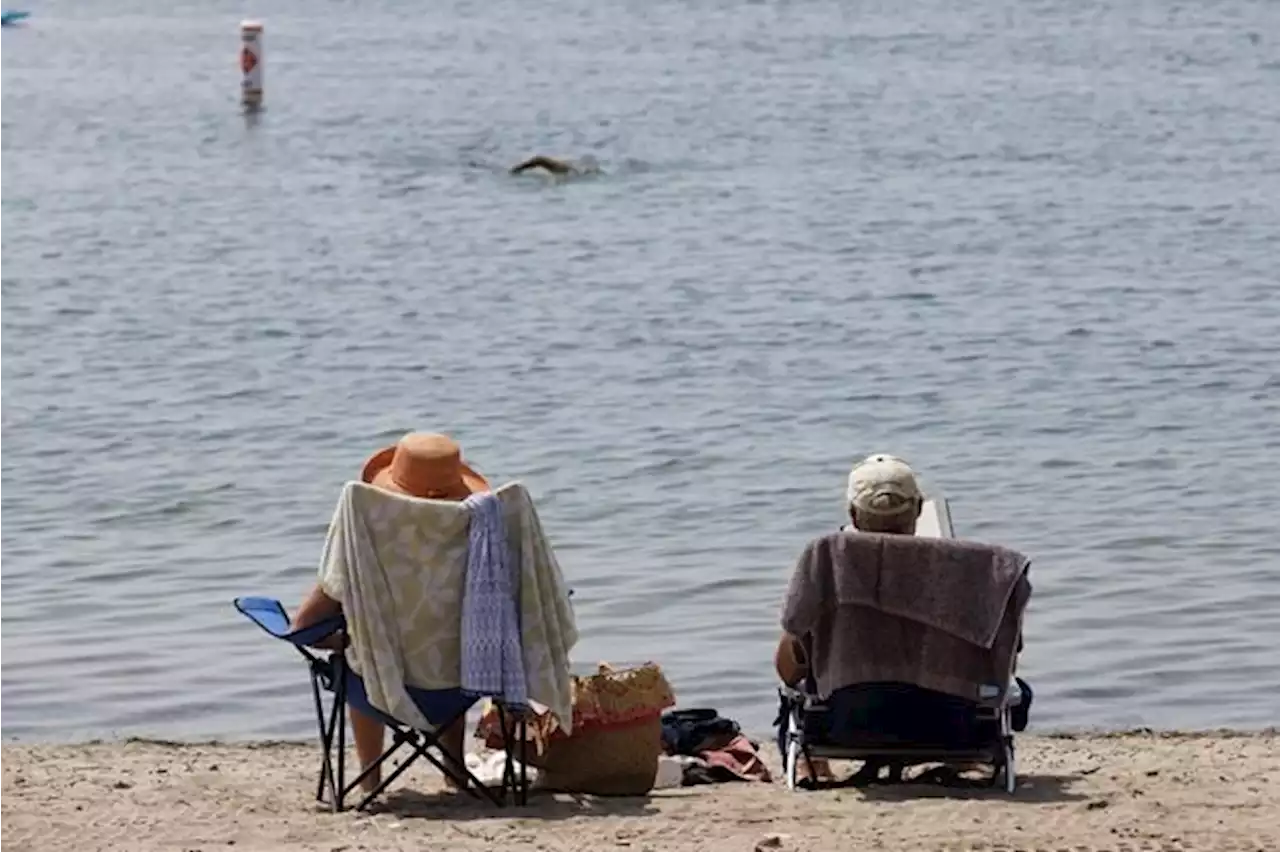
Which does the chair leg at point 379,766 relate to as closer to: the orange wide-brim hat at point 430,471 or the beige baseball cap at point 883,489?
the orange wide-brim hat at point 430,471

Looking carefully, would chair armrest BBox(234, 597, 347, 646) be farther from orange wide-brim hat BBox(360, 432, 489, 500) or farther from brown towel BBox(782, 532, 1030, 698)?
brown towel BBox(782, 532, 1030, 698)

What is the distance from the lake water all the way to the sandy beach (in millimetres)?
1637

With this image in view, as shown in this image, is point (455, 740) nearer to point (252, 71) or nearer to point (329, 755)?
point (329, 755)

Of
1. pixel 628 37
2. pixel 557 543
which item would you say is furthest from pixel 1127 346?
pixel 628 37

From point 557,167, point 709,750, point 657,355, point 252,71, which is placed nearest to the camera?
point 709,750

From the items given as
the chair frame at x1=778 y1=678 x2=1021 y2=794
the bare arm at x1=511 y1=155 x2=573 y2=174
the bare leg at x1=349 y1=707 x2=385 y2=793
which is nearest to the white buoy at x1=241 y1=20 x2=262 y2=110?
the bare arm at x1=511 y1=155 x2=573 y2=174

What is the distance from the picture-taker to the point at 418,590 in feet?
23.5

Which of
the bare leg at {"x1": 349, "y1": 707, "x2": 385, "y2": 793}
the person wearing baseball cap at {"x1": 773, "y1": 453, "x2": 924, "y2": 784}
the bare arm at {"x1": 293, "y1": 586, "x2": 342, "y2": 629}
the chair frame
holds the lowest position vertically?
the bare leg at {"x1": 349, "y1": 707, "x2": 385, "y2": 793}

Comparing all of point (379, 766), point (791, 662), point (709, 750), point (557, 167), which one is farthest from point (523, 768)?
point (557, 167)

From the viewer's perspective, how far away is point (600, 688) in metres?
7.63

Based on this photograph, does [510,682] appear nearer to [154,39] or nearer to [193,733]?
[193,733]

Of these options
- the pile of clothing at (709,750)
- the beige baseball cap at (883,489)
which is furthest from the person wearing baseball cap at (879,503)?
→ the pile of clothing at (709,750)

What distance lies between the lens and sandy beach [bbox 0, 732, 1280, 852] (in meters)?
6.78

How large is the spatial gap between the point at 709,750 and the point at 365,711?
1.25m
